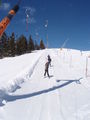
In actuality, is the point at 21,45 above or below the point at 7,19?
below

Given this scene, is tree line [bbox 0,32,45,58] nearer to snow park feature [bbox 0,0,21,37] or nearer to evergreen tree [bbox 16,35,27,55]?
evergreen tree [bbox 16,35,27,55]

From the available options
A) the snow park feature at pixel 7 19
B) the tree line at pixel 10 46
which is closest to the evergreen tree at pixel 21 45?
the tree line at pixel 10 46

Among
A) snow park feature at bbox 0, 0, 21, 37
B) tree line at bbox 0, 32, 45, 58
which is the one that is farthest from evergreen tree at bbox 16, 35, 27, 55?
snow park feature at bbox 0, 0, 21, 37

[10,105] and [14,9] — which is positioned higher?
[14,9]

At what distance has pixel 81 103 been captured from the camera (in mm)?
9602

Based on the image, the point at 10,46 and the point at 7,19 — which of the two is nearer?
the point at 7,19

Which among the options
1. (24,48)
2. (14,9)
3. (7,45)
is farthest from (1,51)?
(14,9)

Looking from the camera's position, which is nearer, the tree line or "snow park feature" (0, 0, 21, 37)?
"snow park feature" (0, 0, 21, 37)

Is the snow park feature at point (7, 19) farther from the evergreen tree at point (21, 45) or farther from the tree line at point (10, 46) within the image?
the evergreen tree at point (21, 45)

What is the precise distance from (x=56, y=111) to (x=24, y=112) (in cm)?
120

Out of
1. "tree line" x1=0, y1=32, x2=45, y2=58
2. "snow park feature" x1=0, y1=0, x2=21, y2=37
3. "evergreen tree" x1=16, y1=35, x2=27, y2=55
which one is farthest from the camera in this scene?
"evergreen tree" x1=16, y1=35, x2=27, y2=55

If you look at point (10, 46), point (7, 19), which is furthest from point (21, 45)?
point (7, 19)

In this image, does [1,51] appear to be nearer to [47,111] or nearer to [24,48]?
[24,48]

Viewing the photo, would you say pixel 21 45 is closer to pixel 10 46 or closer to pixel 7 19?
pixel 10 46
